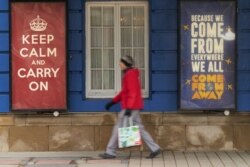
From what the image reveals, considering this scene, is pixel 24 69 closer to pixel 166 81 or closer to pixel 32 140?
pixel 32 140

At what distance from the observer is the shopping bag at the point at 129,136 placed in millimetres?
10578

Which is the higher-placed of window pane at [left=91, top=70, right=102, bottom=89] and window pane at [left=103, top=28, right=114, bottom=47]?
Answer: window pane at [left=103, top=28, right=114, bottom=47]

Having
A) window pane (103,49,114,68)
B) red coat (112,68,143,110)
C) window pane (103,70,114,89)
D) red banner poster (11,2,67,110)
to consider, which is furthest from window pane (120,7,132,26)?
red coat (112,68,143,110)

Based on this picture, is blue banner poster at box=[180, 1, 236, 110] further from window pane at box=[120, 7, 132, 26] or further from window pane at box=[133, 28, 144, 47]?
window pane at box=[120, 7, 132, 26]

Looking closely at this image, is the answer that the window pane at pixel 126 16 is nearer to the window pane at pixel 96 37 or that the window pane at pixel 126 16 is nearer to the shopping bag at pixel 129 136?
the window pane at pixel 96 37

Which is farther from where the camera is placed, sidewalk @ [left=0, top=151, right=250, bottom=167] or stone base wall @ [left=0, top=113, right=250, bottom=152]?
stone base wall @ [left=0, top=113, right=250, bottom=152]

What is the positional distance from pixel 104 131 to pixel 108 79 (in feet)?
3.26

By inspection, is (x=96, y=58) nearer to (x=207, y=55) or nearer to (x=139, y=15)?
(x=139, y=15)

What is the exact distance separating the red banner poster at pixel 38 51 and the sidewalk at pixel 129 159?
0.92 meters

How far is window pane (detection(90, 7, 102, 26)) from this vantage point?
1188 cm

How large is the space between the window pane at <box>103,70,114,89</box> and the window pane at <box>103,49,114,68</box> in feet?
0.37

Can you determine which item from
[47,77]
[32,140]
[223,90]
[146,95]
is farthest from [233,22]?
[32,140]

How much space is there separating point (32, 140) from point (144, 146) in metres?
2.03

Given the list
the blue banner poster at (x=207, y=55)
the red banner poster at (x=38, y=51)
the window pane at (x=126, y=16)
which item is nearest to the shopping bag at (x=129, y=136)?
the blue banner poster at (x=207, y=55)
